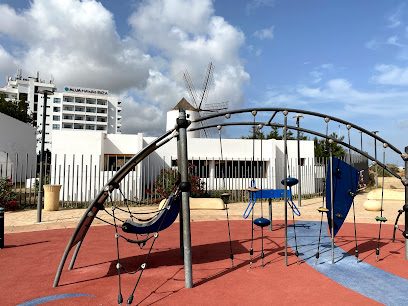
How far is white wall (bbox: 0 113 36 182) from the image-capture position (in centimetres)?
2182

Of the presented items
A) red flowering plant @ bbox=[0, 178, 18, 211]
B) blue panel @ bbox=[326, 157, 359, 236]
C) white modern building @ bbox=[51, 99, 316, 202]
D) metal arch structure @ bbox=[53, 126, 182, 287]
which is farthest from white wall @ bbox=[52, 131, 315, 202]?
metal arch structure @ bbox=[53, 126, 182, 287]

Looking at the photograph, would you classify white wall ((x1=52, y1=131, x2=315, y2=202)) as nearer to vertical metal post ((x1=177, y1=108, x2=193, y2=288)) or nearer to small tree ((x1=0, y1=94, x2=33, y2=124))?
vertical metal post ((x1=177, y1=108, x2=193, y2=288))

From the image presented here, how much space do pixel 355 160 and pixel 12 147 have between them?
91.1ft

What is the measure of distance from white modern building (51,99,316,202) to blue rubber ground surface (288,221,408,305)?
21.8ft

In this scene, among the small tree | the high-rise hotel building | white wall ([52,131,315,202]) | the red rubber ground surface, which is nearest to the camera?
the red rubber ground surface

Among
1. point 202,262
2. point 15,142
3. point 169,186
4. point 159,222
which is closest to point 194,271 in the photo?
point 202,262

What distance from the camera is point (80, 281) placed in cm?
469

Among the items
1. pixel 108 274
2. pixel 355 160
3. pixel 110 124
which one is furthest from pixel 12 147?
pixel 110 124

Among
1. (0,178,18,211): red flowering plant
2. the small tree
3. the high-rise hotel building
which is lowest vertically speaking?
(0,178,18,211): red flowering plant

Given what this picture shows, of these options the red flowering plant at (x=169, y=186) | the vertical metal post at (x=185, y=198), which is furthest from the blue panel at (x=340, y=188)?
the red flowering plant at (x=169, y=186)

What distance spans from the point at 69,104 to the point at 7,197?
6806 centimetres

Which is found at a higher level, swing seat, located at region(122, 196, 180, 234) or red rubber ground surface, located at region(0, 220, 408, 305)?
swing seat, located at region(122, 196, 180, 234)

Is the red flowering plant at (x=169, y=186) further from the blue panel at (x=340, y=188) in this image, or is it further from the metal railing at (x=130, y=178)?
the blue panel at (x=340, y=188)

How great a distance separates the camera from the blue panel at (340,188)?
572cm
